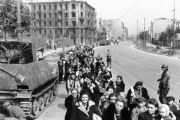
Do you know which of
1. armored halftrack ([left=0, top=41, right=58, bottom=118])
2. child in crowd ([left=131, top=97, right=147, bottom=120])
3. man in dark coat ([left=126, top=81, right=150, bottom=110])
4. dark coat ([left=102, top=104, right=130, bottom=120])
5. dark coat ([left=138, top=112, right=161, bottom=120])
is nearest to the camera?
dark coat ([left=138, top=112, right=161, bottom=120])

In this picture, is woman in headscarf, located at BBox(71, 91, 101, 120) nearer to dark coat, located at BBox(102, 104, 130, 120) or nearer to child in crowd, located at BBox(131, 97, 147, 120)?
dark coat, located at BBox(102, 104, 130, 120)

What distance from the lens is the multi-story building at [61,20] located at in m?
104

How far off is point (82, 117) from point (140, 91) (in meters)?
2.57

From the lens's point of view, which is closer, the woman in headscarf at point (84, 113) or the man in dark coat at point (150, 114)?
the man in dark coat at point (150, 114)

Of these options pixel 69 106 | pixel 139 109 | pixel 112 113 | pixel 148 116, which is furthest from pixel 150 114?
pixel 69 106

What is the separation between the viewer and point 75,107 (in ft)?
20.9

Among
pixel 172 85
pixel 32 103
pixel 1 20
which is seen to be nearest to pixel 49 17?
pixel 1 20

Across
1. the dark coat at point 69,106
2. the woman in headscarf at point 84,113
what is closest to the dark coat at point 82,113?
the woman in headscarf at point 84,113

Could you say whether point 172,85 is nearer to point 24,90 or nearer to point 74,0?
point 24,90

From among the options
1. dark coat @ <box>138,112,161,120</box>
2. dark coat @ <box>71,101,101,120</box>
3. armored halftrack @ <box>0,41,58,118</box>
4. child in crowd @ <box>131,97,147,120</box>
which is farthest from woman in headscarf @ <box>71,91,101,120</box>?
armored halftrack @ <box>0,41,58,118</box>

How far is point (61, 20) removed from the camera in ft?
337

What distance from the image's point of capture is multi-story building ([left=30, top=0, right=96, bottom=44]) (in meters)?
104

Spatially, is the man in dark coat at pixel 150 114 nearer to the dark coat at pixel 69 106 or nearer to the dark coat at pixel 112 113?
the dark coat at pixel 112 113

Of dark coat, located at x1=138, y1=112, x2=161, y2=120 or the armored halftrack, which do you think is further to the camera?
the armored halftrack
